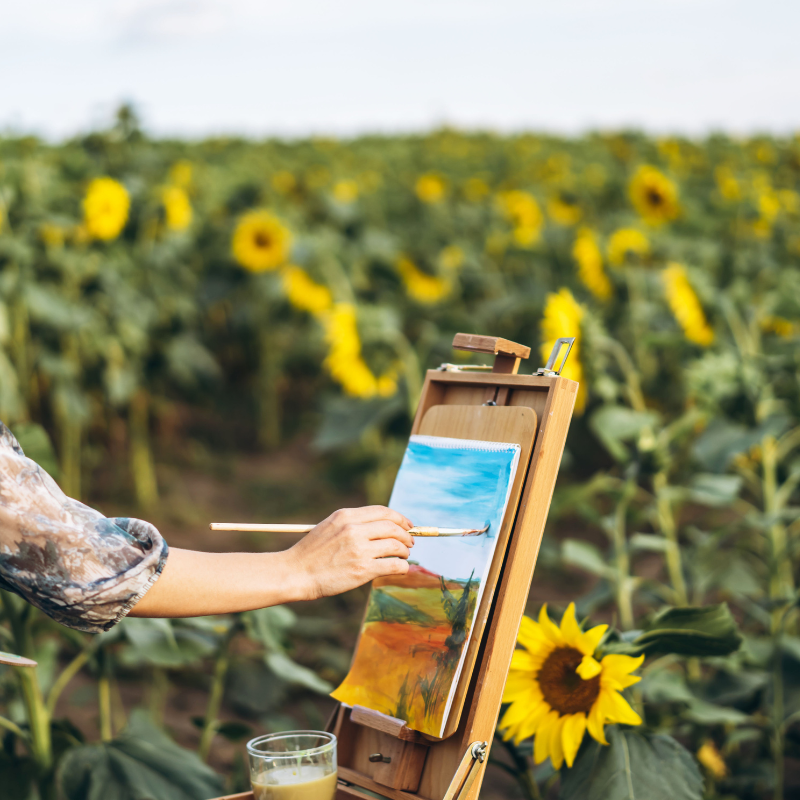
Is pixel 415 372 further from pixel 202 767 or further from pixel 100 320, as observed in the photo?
pixel 100 320

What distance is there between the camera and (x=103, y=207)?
12.0 ft

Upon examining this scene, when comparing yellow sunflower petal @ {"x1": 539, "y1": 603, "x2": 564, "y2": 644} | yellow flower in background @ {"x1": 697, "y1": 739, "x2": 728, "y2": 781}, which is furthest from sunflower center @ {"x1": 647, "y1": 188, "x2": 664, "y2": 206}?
yellow sunflower petal @ {"x1": 539, "y1": 603, "x2": 564, "y2": 644}

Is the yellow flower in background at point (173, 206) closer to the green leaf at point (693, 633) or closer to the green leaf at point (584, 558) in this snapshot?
the green leaf at point (584, 558)

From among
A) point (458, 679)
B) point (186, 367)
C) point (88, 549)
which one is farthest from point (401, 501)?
point (186, 367)

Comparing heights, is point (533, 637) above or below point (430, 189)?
below

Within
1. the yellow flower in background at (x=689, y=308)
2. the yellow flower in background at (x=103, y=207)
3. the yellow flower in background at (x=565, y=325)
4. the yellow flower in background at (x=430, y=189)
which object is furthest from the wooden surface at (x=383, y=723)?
the yellow flower in background at (x=430, y=189)

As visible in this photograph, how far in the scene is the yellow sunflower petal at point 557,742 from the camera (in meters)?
1.22

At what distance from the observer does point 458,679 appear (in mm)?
1112

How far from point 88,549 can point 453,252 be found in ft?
13.0

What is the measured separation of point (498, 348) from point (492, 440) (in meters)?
0.13

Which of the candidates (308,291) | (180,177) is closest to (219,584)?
(308,291)

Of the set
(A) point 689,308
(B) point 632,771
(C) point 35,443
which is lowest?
(B) point 632,771

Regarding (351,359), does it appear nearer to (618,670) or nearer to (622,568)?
(622,568)

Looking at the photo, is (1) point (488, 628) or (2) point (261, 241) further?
(2) point (261, 241)
